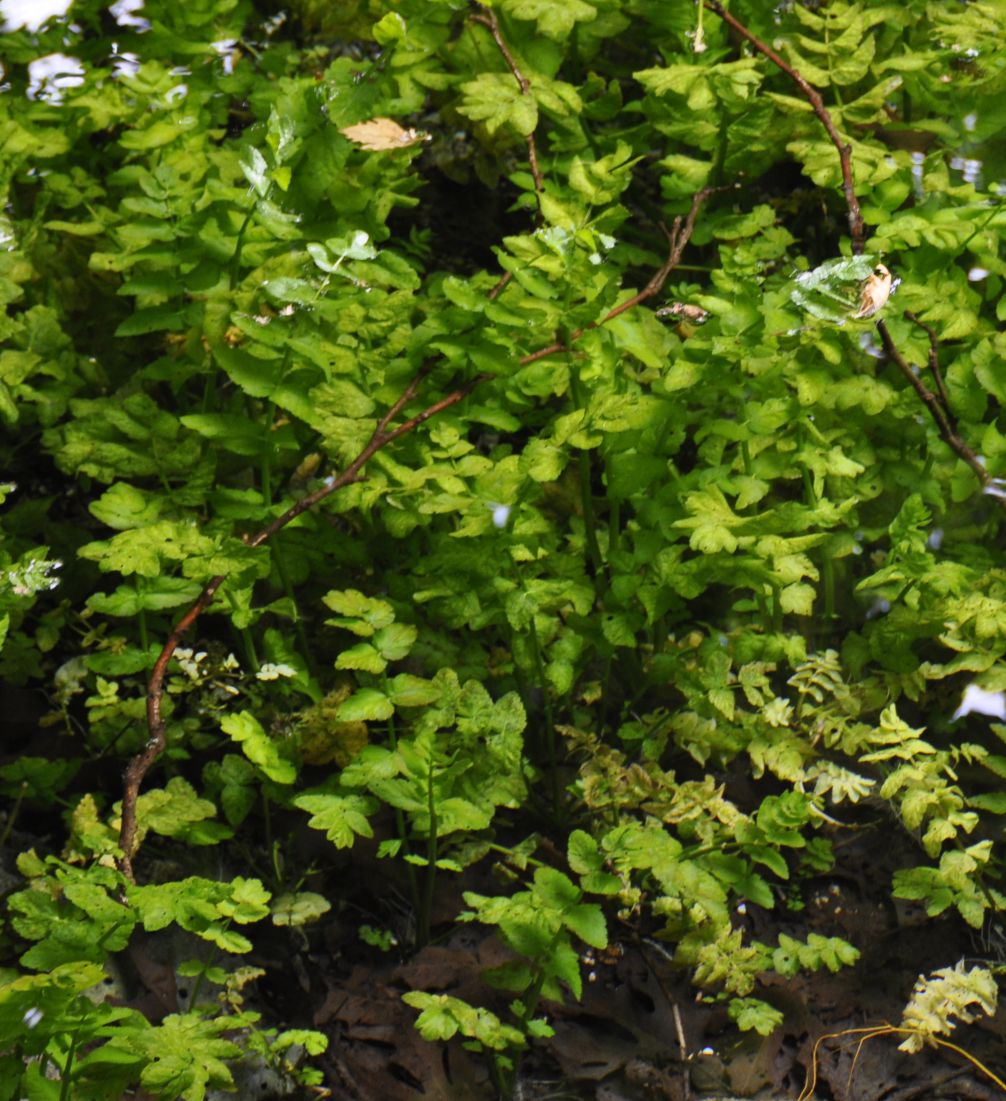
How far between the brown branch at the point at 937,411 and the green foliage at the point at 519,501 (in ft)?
0.06

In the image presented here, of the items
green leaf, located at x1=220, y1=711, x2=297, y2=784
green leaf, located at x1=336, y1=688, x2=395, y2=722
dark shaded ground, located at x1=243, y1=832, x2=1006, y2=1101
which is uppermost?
green leaf, located at x1=336, y1=688, x2=395, y2=722

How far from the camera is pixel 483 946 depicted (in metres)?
1.96

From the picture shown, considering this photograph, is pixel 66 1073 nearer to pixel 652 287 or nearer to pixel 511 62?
pixel 652 287

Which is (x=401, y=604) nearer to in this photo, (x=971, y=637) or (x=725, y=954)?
(x=725, y=954)

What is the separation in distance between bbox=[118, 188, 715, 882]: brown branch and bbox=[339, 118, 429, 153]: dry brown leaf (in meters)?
0.29

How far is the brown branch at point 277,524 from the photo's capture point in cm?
169

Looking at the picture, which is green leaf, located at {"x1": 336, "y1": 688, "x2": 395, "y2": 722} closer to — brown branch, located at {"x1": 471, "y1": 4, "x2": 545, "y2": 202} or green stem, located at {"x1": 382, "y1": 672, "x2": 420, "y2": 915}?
green stem, located at {"x1": 382, "y1": 672, "x2": 420, "y2": 915}

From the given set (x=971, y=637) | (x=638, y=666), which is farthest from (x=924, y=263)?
(x=638, y=666)

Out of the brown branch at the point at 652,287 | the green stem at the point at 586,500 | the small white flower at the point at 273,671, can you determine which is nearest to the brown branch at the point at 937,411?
the brown branch at the point at 652,287

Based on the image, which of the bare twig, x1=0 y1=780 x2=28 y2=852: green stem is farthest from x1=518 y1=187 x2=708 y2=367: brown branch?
x1=0 y1=780 x2=28 y2=852: green stem

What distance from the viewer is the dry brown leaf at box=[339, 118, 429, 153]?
6.55ft

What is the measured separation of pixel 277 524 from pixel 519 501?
1.26 ft

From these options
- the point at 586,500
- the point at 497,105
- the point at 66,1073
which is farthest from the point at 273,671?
the point at 497,105

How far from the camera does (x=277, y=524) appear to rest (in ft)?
6.23
